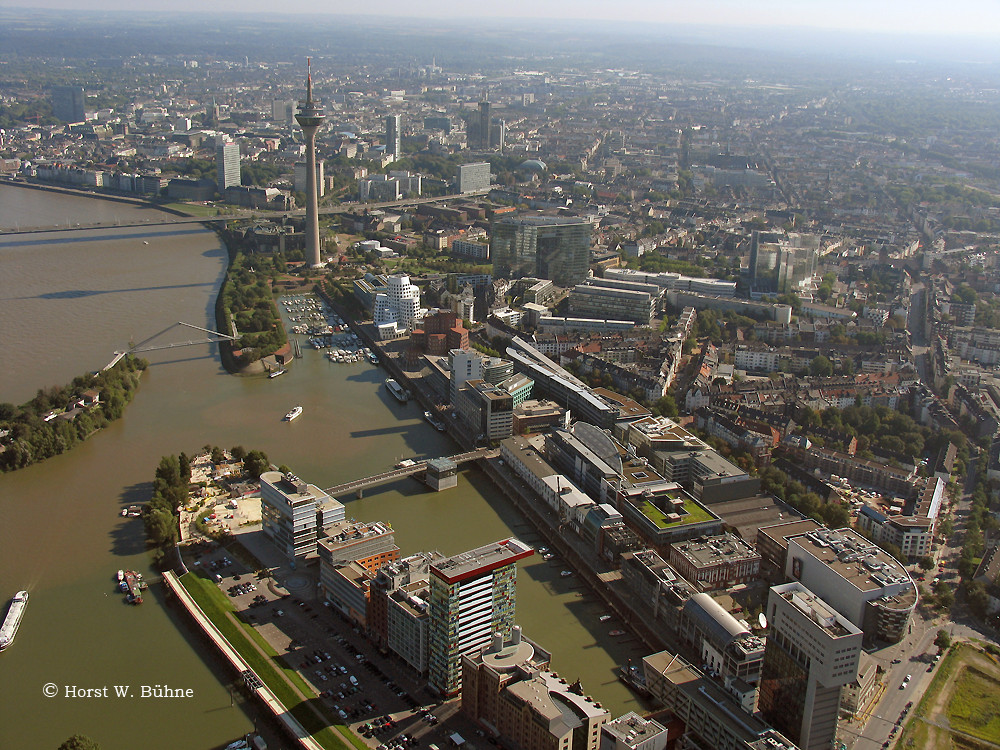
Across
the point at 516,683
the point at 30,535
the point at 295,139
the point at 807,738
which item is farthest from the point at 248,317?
the point at 295,139

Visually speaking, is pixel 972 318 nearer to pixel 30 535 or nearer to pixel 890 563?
pixel 890 563

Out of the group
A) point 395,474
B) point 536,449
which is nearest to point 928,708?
point 536,449

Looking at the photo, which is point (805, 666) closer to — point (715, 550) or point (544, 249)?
point (715, 550)

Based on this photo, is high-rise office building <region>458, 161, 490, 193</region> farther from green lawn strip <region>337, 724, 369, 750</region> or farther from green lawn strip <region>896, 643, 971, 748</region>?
green lawn strip <region>337, 724, 369, 750</region>

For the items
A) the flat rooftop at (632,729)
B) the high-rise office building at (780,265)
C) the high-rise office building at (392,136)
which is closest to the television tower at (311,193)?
the high-rise office building at (780,265)

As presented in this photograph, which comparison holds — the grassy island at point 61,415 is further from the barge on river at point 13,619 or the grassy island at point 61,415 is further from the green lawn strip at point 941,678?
the green lawn strip at point 941,678

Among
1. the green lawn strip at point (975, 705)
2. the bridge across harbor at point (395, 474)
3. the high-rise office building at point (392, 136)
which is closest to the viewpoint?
the green lawn strip at point (975, 705)

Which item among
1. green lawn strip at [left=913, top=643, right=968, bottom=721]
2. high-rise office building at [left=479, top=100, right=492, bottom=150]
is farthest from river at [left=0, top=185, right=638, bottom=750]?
high-rise office building at [left=479, top=100, right=492, bottom=150]

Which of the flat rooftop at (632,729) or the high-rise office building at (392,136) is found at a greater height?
the high-rise office building at (392,136)
